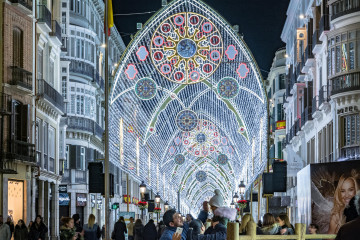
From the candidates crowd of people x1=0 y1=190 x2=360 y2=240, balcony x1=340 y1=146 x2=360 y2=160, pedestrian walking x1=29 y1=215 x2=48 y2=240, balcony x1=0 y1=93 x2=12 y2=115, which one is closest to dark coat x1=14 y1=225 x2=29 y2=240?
pedestrian walking x1=29 y1=215 x2=48 y2=240

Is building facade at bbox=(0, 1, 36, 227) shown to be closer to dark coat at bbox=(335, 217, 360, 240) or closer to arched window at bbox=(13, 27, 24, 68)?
arched window at bbox=(13, 27, 24, 68)

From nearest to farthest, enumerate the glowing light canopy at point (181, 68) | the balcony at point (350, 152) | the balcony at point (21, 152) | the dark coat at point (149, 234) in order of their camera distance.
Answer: the dark coat at point (149, 234) → the balcony at point (21, 152) → the glowing light canopy at point (181, 68) → the balcony at point (350, 152)

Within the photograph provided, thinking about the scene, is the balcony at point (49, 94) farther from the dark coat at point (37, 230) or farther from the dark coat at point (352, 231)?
the dark coat at point (352, 231)

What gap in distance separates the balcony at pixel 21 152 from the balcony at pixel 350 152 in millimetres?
13818

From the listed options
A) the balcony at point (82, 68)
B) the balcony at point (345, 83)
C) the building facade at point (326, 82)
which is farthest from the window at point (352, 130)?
the balcony at point (82, 68)

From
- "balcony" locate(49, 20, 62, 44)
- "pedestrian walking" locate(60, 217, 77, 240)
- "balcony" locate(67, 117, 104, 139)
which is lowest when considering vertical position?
"pedestrian walking" locate(60, 217, 77, 240)

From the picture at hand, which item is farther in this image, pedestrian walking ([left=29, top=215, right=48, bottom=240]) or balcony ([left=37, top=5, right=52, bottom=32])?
balcony ([left=37, top=5, right=52, bottom=32])

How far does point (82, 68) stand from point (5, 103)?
27783mm

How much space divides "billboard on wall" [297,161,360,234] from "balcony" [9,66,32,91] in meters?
15.2

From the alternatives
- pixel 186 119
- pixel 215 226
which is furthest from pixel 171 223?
pixel 186 119

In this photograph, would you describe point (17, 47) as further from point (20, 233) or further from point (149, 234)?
point (149, 234)

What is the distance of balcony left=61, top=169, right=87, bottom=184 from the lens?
205 ft

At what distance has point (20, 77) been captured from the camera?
3678 centimetres

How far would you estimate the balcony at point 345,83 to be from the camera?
40.0 metres
